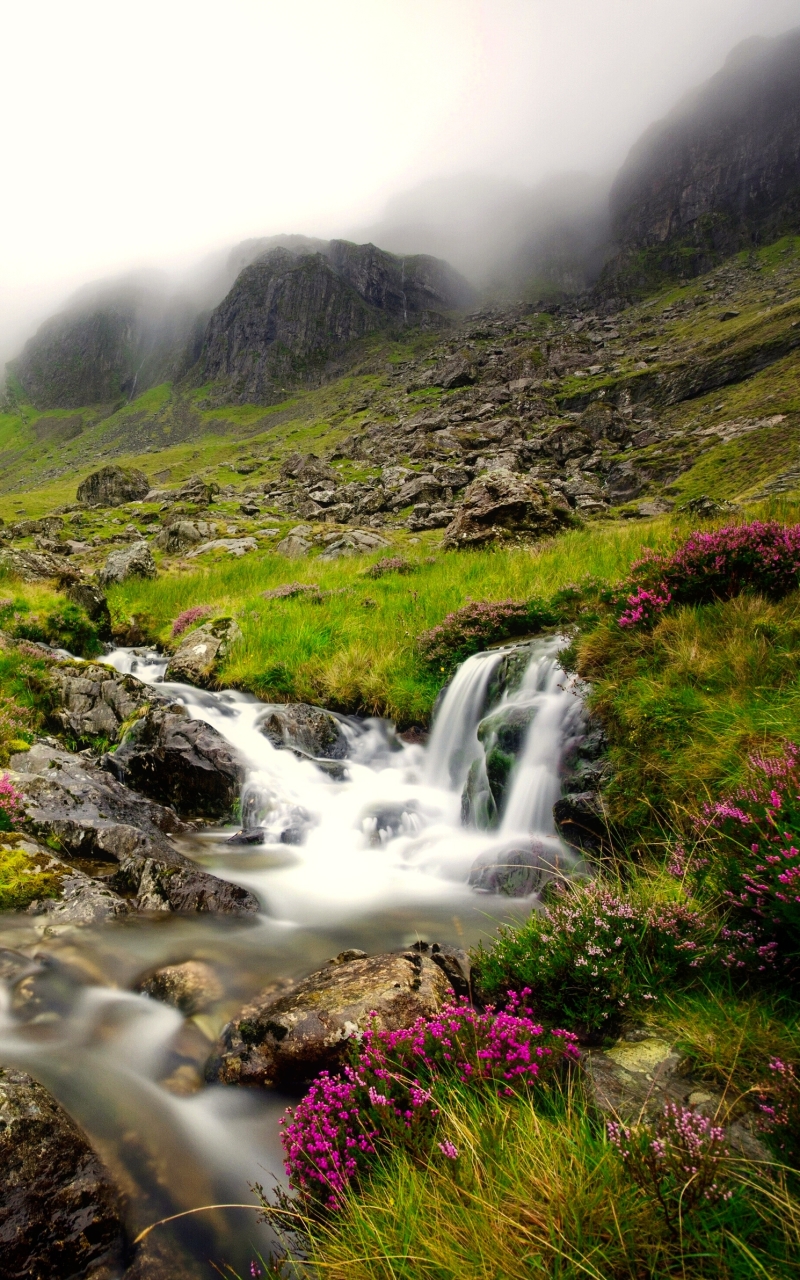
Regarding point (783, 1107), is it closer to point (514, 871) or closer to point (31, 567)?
point (514, 871)

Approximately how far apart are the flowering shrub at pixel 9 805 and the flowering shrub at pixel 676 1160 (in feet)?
21.0

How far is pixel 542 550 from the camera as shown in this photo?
13461 mm

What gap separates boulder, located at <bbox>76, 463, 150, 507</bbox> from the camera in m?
61.6

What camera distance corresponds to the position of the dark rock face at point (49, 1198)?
8.24ft

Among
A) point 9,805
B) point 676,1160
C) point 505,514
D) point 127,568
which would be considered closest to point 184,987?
point 9,805

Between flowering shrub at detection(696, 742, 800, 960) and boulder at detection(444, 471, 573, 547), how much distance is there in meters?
14.0

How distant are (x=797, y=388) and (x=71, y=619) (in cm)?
5688

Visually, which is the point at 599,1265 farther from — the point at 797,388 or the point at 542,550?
the point at 797,388

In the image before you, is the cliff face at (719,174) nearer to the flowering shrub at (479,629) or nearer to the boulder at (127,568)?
the boulder at (127,568)

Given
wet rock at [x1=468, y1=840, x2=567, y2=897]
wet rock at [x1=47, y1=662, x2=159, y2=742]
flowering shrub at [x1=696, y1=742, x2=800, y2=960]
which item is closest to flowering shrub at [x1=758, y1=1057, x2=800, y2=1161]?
flowering shrub at [x1=696, y1=742, x2=800, y2=960]

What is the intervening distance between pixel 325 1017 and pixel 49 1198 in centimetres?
151

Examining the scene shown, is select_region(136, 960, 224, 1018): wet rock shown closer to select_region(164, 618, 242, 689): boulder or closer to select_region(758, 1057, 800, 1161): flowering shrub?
select_region(758, 1057, 800, 1161): flowering shrub

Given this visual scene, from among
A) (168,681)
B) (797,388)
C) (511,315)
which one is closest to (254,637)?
(168,681)

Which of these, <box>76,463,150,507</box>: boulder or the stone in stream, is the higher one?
<box>76,463,150,507</box>: boulder
